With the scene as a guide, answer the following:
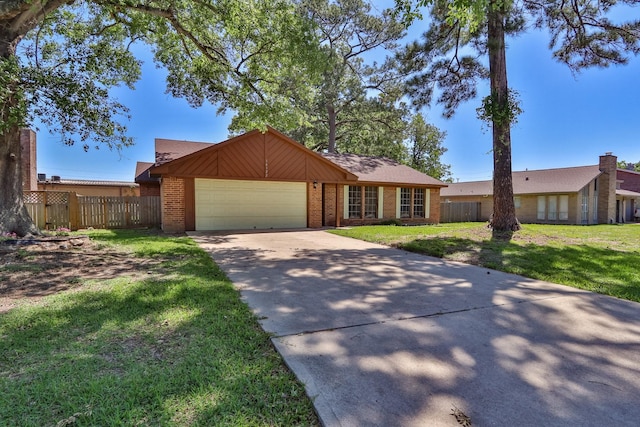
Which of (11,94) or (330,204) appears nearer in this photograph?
(11,94)

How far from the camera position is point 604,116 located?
1831 cm

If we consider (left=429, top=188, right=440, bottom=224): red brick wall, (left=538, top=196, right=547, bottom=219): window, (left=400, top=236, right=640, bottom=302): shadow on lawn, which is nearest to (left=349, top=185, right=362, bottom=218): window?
(left=429, top=188, right=440, bottom=224): red brick wall

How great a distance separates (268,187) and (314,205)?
238 cm

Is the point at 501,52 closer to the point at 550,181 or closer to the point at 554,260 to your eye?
the point at 554,260

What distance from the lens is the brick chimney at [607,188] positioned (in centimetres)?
2292

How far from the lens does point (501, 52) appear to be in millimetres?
9883

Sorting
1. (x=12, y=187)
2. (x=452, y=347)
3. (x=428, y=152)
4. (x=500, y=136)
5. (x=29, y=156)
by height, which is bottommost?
(x=452, y=347)

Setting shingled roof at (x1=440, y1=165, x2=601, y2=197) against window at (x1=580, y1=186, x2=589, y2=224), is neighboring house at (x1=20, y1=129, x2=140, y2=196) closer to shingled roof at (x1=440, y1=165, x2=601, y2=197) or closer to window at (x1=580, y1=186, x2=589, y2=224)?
shingled roof at (x1=440, y1=165, x2=601, y2=197)

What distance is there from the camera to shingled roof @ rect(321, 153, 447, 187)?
17.1 m

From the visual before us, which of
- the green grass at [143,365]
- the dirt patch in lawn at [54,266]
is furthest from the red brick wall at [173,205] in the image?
the green grass at [143,365]

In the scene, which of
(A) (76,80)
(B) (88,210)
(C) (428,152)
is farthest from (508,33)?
(C) (428,152)

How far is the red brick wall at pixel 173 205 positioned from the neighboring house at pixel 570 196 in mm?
22298

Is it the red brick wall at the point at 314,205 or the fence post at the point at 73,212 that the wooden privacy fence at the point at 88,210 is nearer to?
the fence post at the point at 73,212

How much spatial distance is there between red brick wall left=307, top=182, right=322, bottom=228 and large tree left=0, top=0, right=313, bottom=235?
4.74 m
